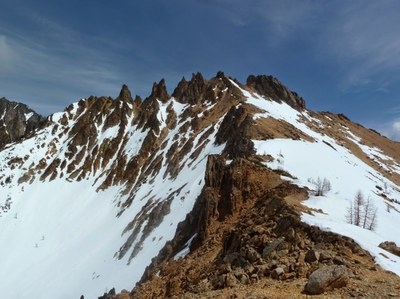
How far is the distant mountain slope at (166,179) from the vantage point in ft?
113

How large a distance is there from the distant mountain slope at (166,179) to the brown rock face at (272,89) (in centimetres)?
39

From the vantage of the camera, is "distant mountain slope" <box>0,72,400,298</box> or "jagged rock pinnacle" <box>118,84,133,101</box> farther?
"jagged rock pinnacle" <box>118,84,133,101</box>

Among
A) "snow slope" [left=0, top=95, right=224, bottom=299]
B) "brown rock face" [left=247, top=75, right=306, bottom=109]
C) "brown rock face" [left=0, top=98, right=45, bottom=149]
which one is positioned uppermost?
"brown rock face" [left=247, top=75, right=306, bottom=109]

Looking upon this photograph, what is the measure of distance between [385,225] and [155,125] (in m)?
66.3

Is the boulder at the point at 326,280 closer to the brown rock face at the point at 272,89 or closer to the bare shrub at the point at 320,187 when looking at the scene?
the bare shrub at the point at 320,187

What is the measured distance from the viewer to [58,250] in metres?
75.9

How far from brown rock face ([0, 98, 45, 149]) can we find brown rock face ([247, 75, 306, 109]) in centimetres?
9307

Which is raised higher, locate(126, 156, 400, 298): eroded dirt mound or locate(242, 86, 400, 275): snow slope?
locate(242, 86, 400, 275): snow slope

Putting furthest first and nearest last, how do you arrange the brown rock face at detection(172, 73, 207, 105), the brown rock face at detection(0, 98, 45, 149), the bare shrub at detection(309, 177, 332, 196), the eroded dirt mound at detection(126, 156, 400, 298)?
the brown rock face at detection(0, 98, 45, 149) → the brown rock face at detection(172, 73, 207, 105) → the bare shrub at detection(309, 177, 332, 196) → the eroded dirt mound at detection(126, 156, 400, 298)

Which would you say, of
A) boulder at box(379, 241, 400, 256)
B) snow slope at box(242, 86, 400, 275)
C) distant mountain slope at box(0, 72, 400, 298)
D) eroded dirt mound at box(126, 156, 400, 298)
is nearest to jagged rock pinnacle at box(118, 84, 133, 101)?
distant mountain slope at box(0, 72, 400, 298)

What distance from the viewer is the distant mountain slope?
3431cm

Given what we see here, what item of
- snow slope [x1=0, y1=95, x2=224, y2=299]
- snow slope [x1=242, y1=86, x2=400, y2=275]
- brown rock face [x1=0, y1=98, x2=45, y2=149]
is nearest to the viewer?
snow slope [x1=242, y1=86, x2=400, y2=275]

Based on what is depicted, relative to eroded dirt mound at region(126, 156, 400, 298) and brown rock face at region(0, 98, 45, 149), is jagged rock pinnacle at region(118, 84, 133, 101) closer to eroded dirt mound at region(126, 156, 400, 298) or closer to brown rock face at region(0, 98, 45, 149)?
brown rock face at region(0, 98, 45, 149)

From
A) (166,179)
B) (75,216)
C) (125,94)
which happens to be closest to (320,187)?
(166,179)
